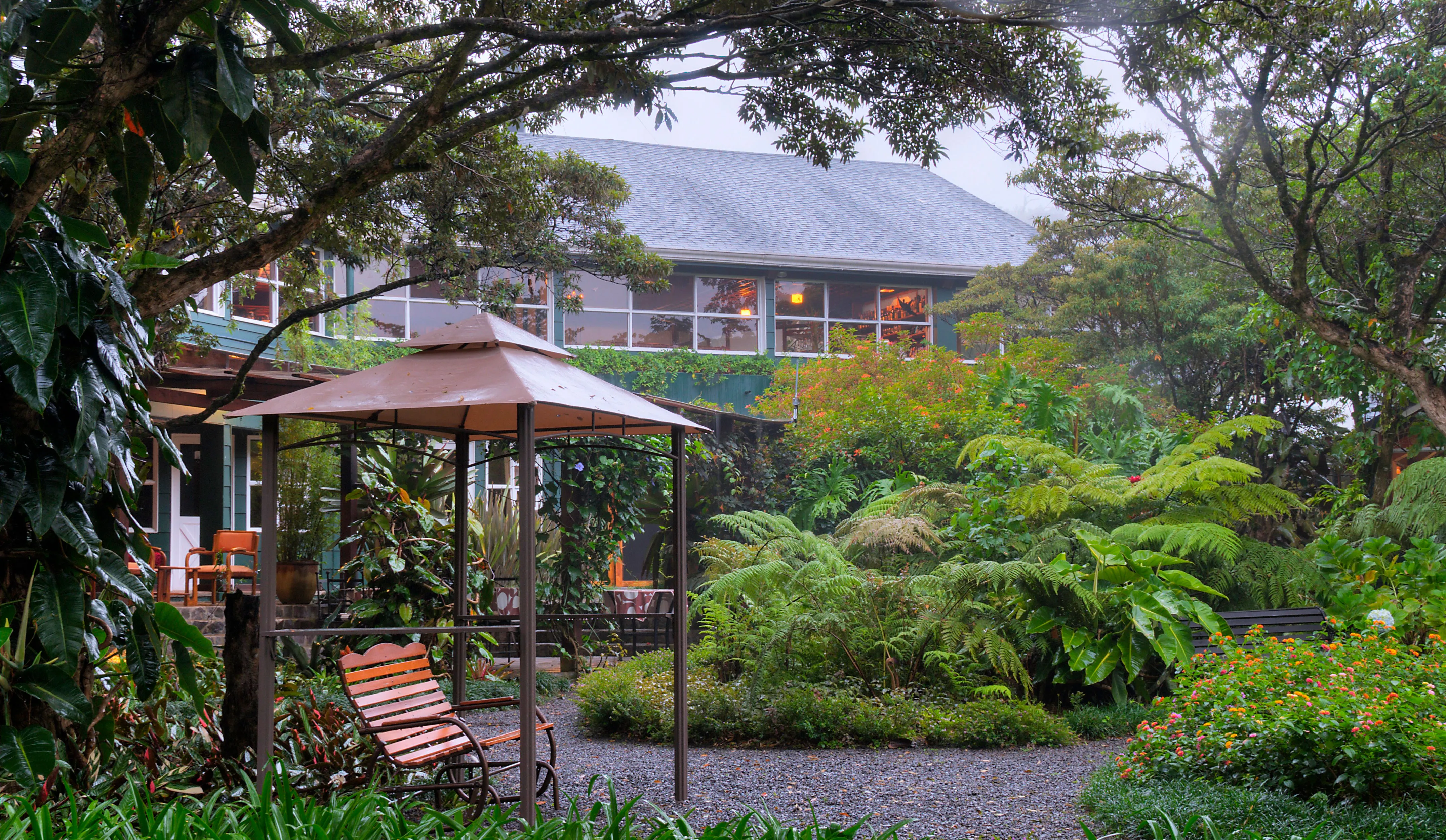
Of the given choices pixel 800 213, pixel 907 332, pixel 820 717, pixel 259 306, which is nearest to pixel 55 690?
pixel 820 717

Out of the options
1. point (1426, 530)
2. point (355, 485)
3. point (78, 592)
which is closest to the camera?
point (78, 592)

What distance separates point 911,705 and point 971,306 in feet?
41.6

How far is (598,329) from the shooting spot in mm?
18172

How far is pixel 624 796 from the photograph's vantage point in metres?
5.57

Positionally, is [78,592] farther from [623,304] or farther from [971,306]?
[971,306]

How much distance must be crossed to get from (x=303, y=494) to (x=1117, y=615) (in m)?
9.12

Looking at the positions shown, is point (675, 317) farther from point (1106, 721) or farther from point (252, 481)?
point (1106, 721)

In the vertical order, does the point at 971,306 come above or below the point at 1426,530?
above

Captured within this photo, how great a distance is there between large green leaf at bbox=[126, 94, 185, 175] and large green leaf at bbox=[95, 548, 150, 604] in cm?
138

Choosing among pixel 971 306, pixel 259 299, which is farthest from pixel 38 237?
pixel 971 306

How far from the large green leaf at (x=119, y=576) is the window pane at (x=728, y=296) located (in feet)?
49.8

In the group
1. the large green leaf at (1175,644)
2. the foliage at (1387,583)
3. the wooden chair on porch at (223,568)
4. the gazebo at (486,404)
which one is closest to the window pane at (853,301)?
the wooden chair on porch at (223,568)

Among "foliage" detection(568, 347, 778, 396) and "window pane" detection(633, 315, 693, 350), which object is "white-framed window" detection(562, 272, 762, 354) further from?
"foliage" detection(568, 347, 778, 396)

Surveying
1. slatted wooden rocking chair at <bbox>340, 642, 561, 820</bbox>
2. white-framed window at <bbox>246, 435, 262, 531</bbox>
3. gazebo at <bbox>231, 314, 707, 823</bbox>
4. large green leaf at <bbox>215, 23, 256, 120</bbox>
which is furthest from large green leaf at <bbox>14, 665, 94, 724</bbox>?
white-framed window at <bbox>246, 435, 262, 531</bbox>
